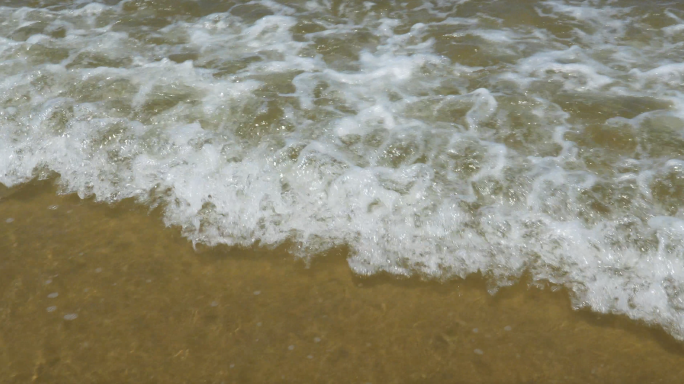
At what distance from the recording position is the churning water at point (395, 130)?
8.29 feet

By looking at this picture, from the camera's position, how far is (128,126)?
10.8ft

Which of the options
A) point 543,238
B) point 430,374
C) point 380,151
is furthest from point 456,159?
point 430,374

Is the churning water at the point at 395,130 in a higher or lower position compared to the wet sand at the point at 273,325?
higher

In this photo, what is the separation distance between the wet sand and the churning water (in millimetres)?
109

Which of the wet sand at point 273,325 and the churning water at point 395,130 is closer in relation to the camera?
the wet sand at point 273,325

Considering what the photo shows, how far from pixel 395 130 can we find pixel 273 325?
128 centimetres

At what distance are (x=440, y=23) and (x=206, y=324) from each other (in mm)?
2836

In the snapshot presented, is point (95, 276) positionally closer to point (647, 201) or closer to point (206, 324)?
point (206, 324)

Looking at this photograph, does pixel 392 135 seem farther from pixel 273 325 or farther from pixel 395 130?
pixel 273 325

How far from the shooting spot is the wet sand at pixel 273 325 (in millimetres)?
2133

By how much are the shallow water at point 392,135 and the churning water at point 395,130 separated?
0.04 ft

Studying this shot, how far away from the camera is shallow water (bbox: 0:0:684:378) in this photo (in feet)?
8.24

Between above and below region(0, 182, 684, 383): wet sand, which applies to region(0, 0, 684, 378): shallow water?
above

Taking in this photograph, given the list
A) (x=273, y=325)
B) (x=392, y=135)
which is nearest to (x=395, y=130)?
(x=392, y=135)
